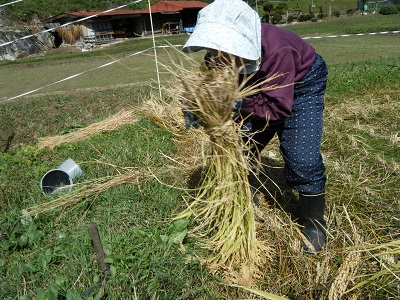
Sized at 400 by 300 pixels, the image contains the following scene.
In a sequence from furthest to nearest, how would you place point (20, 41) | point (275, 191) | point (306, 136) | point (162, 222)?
point (20, 41) → point (275, 191) → point (162, 222) → point (306, 136)

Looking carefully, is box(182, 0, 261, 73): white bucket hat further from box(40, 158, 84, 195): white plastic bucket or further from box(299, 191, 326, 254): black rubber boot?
box(40, 158, 84, 195): white plastic bucket

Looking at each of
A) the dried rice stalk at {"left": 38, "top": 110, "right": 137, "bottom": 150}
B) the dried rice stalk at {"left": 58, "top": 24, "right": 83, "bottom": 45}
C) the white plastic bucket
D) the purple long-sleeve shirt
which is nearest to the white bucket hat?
the purple long-sleeve shirt

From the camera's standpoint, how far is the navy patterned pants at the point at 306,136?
206 centimetres

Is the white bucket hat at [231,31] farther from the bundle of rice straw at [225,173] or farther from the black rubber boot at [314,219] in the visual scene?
the black rubber boot at [314,219]

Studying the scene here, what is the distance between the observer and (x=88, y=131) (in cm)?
423

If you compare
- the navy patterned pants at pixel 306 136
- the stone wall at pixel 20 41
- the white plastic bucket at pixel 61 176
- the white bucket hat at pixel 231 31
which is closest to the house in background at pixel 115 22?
the stone wall at pixel 20 41

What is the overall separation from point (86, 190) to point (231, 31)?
161cm

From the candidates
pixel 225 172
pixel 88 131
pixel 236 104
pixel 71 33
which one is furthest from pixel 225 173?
pixel 71 33

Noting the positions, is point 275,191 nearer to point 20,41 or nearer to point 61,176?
point 61,176

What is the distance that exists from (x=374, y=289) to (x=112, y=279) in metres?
1.22

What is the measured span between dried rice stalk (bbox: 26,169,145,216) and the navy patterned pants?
3.90 feet

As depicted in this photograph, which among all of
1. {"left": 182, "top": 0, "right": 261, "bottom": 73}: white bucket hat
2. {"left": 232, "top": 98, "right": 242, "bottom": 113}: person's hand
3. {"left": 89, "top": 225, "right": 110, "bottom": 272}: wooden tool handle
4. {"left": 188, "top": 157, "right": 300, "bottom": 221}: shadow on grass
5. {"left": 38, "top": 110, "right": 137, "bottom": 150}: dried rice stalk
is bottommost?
{"left": 188, "top": 157, "right": 300, "bottom": 221}: shadow on grass

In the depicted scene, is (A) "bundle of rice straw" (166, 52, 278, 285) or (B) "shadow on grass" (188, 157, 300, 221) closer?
(A) "bundle of rice straw" (166, 52, 278, 285)

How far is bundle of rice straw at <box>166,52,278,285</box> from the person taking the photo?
167 cm
